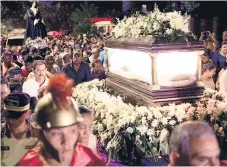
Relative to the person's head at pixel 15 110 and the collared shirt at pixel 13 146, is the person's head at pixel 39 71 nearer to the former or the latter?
the person's head at pixel 15 110

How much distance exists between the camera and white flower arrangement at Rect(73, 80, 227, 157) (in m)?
4.21

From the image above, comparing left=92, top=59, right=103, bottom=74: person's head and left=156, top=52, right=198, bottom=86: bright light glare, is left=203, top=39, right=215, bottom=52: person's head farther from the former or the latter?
left=156, top=52, right=198, bottom=86: bright light glare

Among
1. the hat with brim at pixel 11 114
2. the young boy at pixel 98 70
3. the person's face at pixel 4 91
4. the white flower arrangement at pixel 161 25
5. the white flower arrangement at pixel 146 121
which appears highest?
the white flower arrangement at pixel 161 25

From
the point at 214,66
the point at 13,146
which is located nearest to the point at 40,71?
the point at 13,146

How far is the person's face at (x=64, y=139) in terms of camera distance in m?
1.84

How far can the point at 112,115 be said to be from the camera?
4453 millimetres

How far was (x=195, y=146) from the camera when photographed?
6.26 ft

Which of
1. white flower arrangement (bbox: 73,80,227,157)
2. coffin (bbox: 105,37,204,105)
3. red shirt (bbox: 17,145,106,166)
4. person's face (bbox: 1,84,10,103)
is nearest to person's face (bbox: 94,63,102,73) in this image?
coffin (bbox: 105,37,204,105)

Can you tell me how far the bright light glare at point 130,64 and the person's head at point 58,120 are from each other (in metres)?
2.70

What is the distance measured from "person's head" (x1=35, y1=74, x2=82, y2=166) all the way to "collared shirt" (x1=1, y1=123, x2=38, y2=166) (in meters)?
0.32

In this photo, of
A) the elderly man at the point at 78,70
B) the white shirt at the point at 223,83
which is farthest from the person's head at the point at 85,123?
the elderly man at the point at 78,70

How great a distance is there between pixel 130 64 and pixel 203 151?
3.34 meters

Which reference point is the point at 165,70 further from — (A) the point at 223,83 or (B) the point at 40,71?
(B) the point at 40,71

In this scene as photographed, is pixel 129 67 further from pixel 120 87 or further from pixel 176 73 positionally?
pixel 176 73
